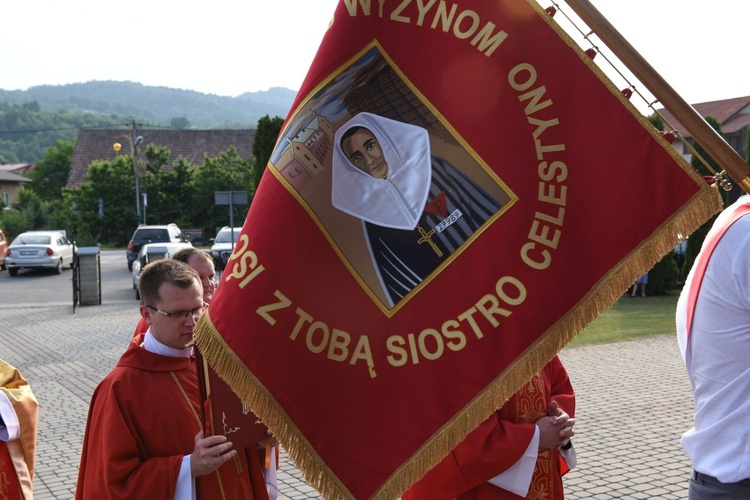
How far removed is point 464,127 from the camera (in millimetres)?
2562

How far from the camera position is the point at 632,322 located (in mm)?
16000

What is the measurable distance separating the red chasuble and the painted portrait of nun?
118cm

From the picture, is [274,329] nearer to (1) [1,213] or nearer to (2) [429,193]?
(2) [429,193]

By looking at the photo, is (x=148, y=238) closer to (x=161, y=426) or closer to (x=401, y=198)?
(x=161, y=426)

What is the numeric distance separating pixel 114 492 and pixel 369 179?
1516mm

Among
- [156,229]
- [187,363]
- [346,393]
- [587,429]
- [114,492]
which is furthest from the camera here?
[156,229]

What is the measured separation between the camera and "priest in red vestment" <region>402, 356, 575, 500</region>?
3.25m

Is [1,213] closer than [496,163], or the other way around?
[496,163]

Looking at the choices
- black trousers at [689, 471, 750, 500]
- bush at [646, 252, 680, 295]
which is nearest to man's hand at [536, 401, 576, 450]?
black trousers at [689, 471, 750, 500]

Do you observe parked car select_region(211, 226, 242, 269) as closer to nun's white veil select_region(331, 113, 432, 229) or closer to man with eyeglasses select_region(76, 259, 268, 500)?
man with eyeglasses select_region(76, 259, 268, 500)

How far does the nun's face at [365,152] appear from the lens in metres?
2.58

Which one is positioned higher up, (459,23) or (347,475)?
(459,23)

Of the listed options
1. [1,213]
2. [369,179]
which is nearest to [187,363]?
[369,179]

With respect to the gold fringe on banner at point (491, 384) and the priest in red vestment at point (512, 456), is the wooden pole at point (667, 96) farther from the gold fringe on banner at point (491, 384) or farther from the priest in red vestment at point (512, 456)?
the priest in red vestment at point (512, 456)
